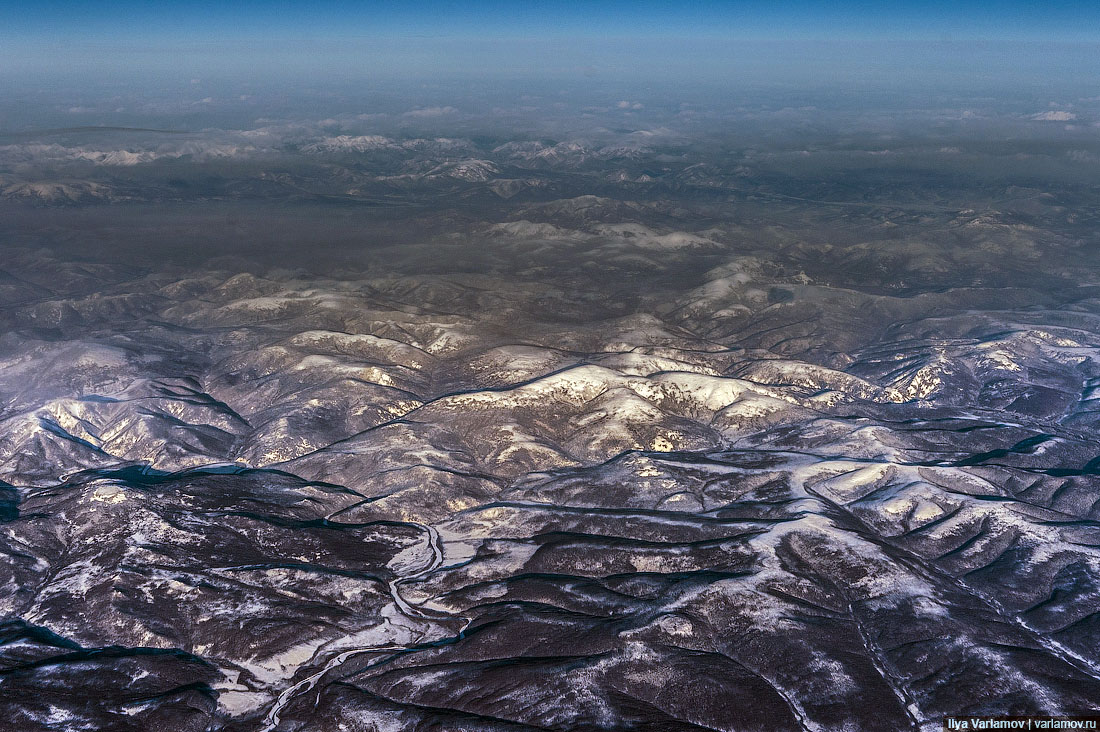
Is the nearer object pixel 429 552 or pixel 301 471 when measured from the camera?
pixel 429 552

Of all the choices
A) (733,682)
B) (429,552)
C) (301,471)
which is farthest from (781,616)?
(301,471)

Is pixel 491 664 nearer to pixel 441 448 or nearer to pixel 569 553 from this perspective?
pixel 569 553

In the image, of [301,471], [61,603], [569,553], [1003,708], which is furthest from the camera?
[301,471]

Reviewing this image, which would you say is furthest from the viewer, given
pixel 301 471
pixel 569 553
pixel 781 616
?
pixel 301 471

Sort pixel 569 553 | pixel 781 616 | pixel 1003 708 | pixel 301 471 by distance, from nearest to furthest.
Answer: pixel 1003 708
pixel 781 616
pixel 569 553
pixel 301 471

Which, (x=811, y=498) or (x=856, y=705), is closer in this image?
(x=856, y=705)

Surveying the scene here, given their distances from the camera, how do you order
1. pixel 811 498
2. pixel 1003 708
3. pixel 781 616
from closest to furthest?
pixel 1003 708, pixel 781 616, pixel 811 498

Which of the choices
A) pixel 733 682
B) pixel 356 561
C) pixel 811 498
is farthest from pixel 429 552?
pixel 811 498

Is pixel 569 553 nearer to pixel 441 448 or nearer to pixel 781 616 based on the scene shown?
pixel 781 616

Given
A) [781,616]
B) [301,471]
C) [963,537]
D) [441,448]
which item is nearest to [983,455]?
[963,537]

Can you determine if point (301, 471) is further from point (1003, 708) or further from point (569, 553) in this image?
point (1003, 708)
